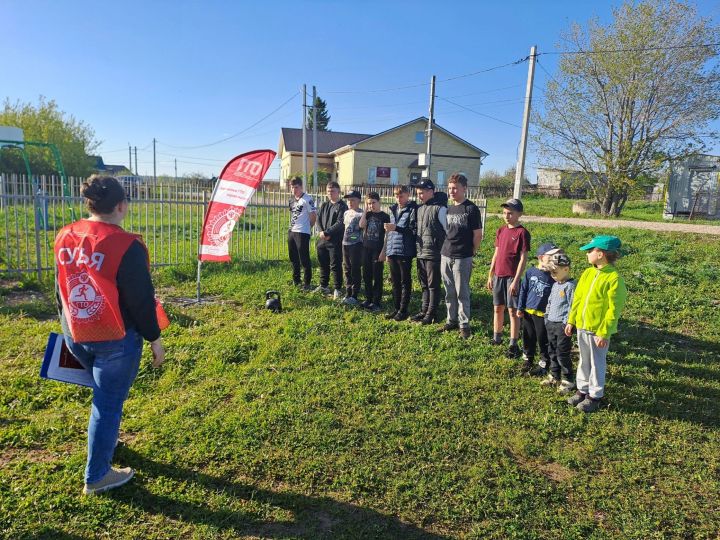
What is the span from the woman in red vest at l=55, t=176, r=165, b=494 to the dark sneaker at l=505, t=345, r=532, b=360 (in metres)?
3.92

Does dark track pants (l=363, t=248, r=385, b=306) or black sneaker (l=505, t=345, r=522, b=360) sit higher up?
dark track pants (l=363, t=248, r=385, b=306)

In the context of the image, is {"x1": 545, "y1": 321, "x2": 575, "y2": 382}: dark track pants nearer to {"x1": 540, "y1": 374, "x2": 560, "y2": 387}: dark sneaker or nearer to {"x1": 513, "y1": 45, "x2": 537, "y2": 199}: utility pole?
{"x1": 540, "y1": 374, "x2": 560, "y2": 387}: dark sneaker

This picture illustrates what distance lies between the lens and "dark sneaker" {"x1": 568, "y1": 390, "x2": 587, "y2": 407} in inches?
169

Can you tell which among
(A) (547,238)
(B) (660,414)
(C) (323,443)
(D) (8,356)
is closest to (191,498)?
(C) (323,443)

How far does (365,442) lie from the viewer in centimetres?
359

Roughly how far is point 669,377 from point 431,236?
3150mm

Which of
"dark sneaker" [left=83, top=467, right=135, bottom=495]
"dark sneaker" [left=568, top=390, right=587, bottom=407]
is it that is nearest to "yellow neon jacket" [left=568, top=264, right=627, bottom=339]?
"dark sneaker" [left=568, top=390, right=587, bottom=407]

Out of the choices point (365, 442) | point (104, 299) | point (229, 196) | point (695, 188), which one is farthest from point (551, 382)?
point (695, 188)

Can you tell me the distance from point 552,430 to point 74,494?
12.0 ft

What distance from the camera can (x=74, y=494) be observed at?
2928mm

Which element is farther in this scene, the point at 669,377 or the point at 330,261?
the point at 330,261

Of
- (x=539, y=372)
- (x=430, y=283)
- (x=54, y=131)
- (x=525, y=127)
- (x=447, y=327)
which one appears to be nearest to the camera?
(x=539, y=372)

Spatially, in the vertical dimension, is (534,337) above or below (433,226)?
below

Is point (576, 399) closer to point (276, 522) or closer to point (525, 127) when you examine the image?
point (276, 522)
